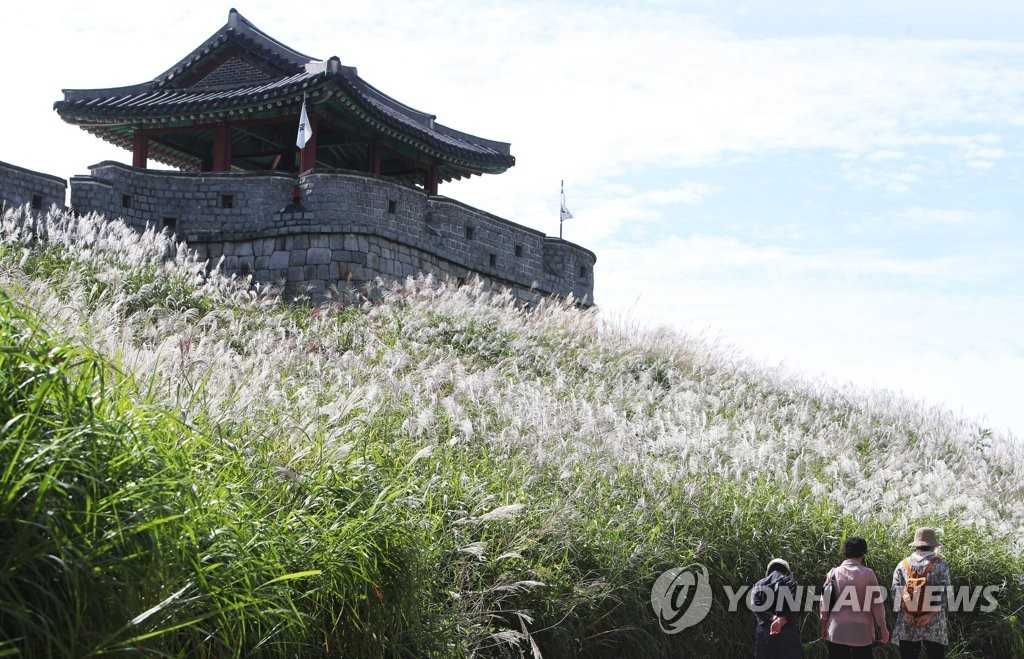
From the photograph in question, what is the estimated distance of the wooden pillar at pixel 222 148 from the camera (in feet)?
62.2

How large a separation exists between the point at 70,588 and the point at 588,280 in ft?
57.5

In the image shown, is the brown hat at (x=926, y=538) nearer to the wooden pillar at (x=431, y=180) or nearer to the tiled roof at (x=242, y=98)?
the tiled roof at (x=242, y=98)

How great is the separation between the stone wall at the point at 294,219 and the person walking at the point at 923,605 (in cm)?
1035

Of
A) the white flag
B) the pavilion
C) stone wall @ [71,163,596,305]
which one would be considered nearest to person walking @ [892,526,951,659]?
stone wall @ [71,163,596,305]

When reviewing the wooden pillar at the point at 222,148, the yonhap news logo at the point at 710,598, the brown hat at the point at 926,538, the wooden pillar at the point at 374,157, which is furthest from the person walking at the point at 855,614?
the wooden pillar at the point at 374,157

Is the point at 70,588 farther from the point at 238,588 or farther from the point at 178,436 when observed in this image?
the point at 178,436

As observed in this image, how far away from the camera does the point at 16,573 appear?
3525 mm

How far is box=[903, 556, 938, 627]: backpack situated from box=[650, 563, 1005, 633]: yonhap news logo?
1.1 inches

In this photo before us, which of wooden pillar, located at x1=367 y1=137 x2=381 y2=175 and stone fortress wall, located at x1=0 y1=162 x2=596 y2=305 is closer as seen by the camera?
stone fortress wall, located at x1=0 y1=162 x2=596 y2=305

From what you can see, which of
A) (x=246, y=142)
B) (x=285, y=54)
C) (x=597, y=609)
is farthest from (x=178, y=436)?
(x=246, y=142)

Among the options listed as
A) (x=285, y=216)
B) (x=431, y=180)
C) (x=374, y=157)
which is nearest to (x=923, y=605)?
(x=285, y=216)

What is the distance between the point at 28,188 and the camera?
15633mm

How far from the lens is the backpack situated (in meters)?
6.68

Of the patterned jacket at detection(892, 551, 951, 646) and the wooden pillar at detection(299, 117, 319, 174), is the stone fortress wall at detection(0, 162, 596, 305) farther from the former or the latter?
the patterned jacket at detection(892, 551, 951, 646)
